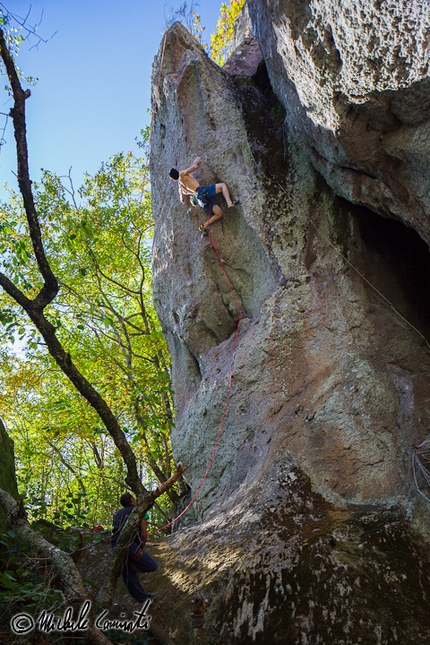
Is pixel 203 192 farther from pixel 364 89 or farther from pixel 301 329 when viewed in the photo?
pixel 364 89

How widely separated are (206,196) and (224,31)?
10.8m

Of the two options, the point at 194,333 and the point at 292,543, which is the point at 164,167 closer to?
the point at 194,333

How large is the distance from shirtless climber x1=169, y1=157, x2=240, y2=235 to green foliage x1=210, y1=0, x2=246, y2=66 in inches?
345

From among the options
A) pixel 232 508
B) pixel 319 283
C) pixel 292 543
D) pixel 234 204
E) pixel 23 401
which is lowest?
pixel 292 543

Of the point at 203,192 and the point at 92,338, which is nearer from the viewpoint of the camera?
the point at 203,192

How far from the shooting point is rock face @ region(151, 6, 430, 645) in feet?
15.7

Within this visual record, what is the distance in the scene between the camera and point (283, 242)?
26.6 feet

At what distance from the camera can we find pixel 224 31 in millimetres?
16672

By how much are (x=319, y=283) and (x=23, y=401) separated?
43.0 feet

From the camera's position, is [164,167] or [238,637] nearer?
[238,637]

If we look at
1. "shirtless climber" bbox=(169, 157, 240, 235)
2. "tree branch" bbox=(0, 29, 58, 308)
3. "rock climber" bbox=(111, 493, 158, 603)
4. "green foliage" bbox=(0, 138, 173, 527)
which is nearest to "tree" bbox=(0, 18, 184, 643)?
"tree branch" bbox=(0, 29, 58, 308)

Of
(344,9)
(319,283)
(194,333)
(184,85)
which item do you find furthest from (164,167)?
(344,9)
